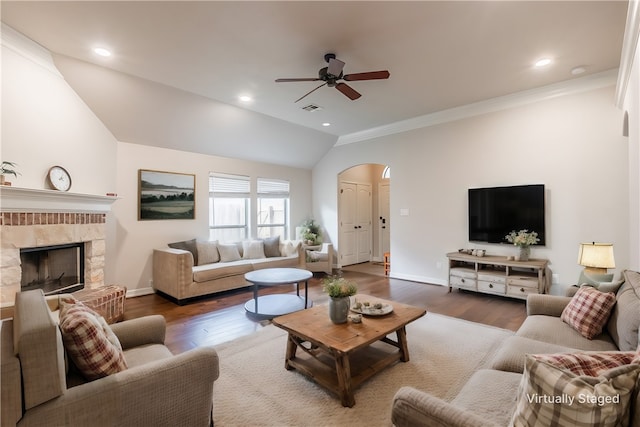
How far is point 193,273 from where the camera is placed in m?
4.27

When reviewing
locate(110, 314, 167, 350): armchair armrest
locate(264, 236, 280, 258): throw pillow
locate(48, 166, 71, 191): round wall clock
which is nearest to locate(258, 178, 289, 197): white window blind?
locate(264, 236, 280, 258): throw pillow

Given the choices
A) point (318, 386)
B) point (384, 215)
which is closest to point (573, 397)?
point (318, 386)

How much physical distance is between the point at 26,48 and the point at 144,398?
149 inches

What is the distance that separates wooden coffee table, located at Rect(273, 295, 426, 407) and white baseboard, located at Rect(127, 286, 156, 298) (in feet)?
11.1

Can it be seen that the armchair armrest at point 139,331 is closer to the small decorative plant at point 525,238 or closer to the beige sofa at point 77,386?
the beige sofa at point 77,386

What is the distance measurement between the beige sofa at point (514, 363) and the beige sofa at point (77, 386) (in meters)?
1.00

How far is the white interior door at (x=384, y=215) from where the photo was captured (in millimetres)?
8055

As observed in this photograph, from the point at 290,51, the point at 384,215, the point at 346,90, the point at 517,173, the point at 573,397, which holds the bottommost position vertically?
the point at 573,397

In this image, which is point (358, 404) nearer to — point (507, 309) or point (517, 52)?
point (507, 309)

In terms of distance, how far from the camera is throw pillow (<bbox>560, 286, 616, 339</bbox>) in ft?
6.48

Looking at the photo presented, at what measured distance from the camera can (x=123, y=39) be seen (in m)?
2.84

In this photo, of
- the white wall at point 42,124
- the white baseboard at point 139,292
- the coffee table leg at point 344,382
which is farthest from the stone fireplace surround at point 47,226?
the coffee table leg at point 344,382

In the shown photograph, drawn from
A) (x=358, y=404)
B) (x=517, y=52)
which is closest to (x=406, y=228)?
(x=517, y=52)

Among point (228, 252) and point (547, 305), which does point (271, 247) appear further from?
point (547, 305)
